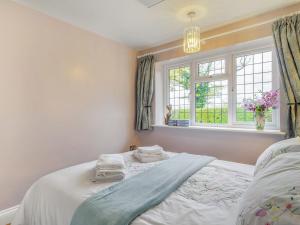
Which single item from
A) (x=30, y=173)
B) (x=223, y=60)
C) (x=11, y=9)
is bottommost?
(x=30, y=173)

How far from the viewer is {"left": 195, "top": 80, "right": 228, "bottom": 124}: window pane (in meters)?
2.73

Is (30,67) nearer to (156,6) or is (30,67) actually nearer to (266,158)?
(156,6)

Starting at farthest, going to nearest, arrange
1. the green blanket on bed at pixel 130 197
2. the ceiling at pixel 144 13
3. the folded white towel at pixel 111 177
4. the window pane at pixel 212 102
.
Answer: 1. the window pane at pixel 212 102
2. the ceiling at pixel 144 13
3. the folded white towel at pixel 111 177
4. the green blanket on bed at pixel 130 197

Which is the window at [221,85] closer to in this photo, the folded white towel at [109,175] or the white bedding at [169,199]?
the white bedding at [169,199]

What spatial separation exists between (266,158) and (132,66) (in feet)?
8.67

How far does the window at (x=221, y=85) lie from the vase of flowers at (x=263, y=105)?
0.18 meters

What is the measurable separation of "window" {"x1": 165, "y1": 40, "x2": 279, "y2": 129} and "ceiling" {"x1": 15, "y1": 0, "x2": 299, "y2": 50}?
53 centimetres

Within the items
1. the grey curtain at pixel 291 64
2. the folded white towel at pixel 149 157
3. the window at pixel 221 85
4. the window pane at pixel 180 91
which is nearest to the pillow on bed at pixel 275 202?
the folded white towel at pixel 149 157

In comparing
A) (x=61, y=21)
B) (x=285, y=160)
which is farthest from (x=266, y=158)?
(x=61, y=21)

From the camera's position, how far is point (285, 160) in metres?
0.94

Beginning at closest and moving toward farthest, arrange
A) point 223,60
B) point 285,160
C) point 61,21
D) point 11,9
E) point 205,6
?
point 285,160 → point 11,9 → point 205,6 → point 61,21 → point 223,60

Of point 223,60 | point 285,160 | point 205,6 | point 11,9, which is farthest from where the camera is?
point 223,60

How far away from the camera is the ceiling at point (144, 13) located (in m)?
2.00

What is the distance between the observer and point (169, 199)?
3.61 feet
